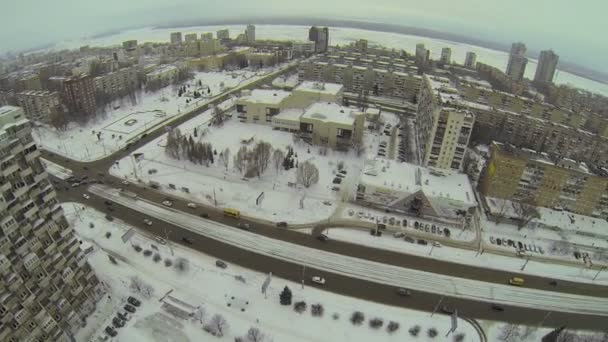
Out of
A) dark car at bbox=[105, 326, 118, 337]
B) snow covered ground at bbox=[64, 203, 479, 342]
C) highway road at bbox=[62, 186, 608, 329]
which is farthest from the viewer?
highway road at bbox=[62, 186, 608, 329]

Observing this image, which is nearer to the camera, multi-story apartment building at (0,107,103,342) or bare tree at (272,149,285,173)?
multi-story apartment building at (0,107,103,342)

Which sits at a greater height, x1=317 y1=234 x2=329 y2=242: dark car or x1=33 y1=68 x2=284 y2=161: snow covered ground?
x1=33 y1=68 x2=284 y2=161: snow covered ground

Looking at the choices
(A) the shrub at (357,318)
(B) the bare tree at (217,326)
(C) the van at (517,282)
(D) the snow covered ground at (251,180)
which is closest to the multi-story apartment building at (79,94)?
(D) the snow covered ground at (251,180)

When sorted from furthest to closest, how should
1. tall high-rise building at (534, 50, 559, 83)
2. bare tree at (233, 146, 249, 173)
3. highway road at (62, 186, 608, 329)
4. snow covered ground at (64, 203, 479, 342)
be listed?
tall high-rise building at (534, 50, 559, 83), bare tree at (233, 146, 249, 173), highway road at (62, 186, 608, 329), snow covered ground at (64, 203, 479, 342)

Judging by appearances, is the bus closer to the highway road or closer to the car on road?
the highway road

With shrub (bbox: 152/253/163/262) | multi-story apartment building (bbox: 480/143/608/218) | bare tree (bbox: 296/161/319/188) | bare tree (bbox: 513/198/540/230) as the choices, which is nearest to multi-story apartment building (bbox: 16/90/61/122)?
shrub (bbox: 152/253/163/262)

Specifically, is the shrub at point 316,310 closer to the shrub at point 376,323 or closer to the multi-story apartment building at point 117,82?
the shrub at point 376,323

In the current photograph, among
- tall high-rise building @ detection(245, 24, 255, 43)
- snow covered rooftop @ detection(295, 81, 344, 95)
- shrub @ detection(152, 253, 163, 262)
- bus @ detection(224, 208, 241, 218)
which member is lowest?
shrub @ detection(152, 253, 163, 262)
